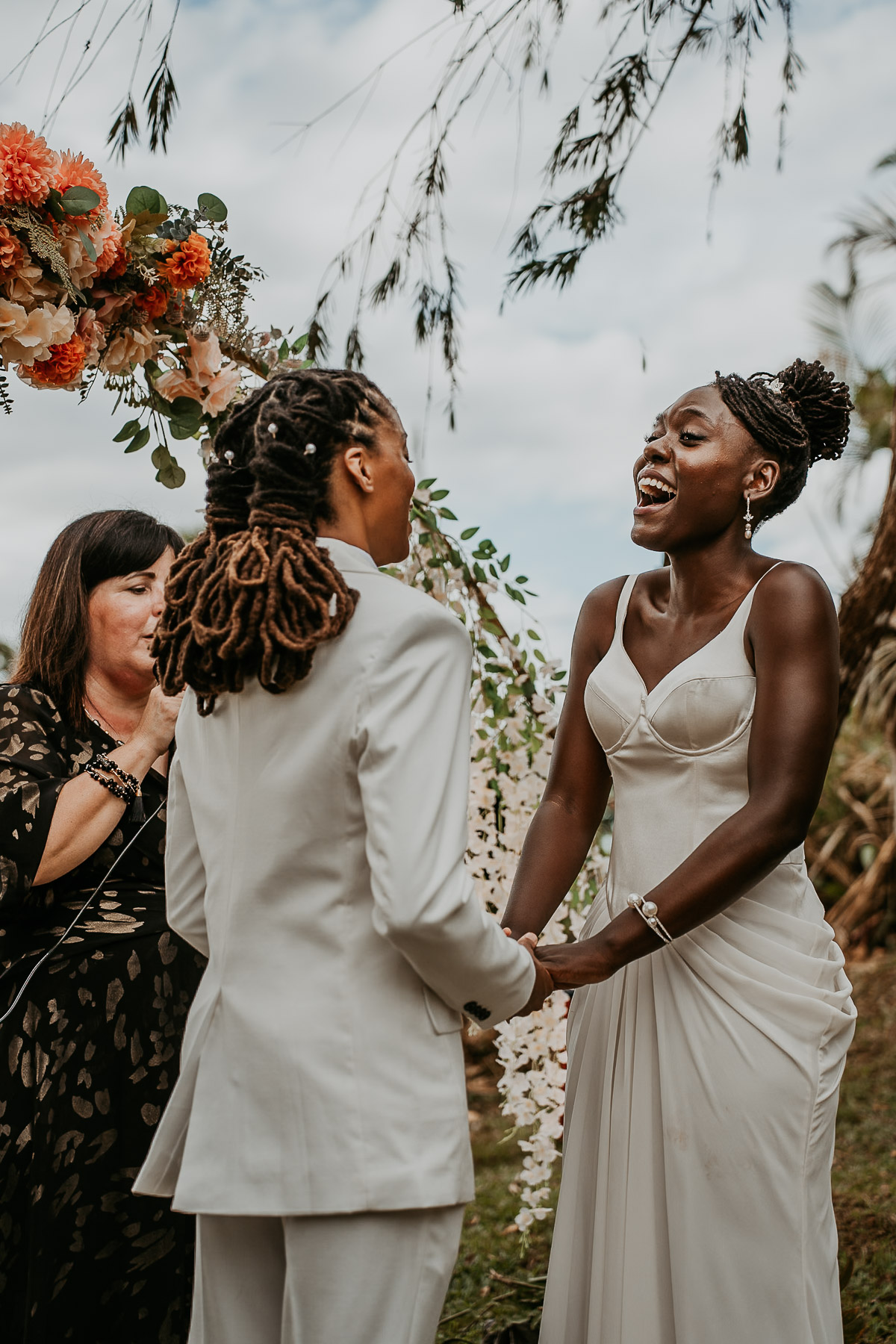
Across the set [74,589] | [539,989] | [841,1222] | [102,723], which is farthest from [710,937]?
[841,1222]

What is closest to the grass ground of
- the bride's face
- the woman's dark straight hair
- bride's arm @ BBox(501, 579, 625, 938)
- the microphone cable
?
bride's arm @ BBox(501, 579, 625, 938)

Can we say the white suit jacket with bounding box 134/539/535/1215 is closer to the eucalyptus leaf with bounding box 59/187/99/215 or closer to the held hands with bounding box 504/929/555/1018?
the held hands with bounding box 504/929/555/1018

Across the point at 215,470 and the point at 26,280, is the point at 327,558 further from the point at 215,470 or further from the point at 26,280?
the point at 26,280

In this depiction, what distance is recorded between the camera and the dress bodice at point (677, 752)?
2.48m

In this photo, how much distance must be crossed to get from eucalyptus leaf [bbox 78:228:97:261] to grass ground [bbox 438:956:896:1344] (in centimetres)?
333

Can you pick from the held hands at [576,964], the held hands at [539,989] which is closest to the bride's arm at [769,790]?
the held hands at [576,964]

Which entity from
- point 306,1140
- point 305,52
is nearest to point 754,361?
point 305,52

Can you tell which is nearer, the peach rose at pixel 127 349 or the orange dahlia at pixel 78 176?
the orange dahlia at pixel 78 176

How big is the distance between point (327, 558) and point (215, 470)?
0.32 meters

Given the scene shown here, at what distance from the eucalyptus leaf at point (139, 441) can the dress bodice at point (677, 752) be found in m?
1.40

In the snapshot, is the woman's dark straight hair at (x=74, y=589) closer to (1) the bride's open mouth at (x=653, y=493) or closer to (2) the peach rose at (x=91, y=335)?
(2) the peach rose at (x=91, y=335)

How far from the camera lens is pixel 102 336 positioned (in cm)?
296

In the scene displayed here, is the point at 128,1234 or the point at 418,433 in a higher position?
the point at 418,433

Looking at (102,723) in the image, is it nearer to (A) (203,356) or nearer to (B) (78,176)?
(A) (203,356)
